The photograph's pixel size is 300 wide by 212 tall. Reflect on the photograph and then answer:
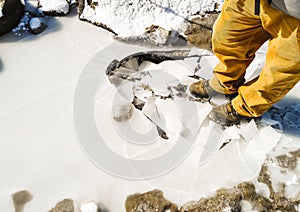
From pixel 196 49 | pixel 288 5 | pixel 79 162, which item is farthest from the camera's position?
pixel 196 49

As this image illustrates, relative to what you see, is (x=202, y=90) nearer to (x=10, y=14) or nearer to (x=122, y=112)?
(x=122, y=112)

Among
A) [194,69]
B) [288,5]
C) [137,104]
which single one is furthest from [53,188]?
[288,5]

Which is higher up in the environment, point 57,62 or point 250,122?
point 57,62

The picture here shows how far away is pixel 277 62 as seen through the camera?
1544 mm

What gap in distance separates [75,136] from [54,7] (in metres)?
0.82

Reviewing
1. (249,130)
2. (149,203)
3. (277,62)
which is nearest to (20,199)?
(149,203)

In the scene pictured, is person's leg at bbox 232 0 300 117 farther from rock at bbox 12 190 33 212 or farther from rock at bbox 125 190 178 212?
rock at bbox 12 190 33 212

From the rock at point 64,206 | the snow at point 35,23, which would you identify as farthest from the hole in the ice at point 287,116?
the snow at point 35,23

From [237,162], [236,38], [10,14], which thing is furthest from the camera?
[10,14]

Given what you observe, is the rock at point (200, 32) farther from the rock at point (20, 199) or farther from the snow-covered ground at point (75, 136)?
the rock at point (20, 199)

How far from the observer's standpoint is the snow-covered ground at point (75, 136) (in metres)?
1.96

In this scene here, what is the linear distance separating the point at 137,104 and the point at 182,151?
349 millimetres

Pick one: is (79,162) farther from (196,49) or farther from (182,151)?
(196,49)

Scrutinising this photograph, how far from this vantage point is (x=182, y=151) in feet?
6.76
